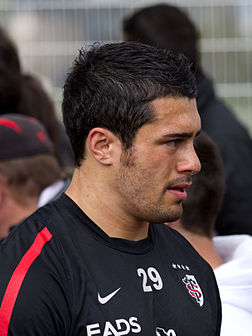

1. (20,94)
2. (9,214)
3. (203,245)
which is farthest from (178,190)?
(20,94)

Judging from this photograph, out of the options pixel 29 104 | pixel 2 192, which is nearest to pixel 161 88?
pixel 2 192

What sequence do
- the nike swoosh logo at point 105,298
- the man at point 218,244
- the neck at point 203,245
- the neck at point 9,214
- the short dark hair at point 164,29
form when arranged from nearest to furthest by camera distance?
1. the nike swoosh logo at point 105,298
2. the man at point 218,244
3. the neck at point 203,245
4. the neck at point 9,214
5. the short dark hair at point 164,29

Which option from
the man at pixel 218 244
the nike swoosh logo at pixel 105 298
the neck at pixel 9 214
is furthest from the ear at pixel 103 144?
the neck at pixel 9 214

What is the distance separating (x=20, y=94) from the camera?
14.3 ft

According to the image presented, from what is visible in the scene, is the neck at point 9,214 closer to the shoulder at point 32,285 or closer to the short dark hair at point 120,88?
the short dark hair at point 120,88

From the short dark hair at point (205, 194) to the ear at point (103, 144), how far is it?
921 millimetres

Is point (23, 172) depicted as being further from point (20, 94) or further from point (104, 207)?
point (104, 207)

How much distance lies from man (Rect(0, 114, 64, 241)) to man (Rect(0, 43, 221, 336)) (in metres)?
1.27

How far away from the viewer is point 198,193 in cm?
304

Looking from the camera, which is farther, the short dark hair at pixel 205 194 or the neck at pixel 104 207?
the short dark hair at pixel 205 194

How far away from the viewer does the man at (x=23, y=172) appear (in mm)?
3439

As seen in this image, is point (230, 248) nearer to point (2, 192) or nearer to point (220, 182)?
point (220, 182)

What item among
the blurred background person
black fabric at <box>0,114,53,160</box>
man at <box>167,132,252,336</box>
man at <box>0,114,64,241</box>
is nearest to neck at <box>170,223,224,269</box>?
man at <box>167,132,252,336</box>

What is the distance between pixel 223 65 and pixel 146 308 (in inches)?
304
